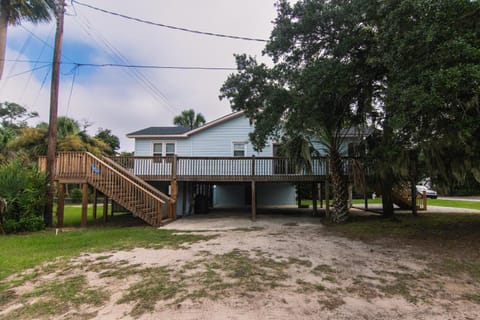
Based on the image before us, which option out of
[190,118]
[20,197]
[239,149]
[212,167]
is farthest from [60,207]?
[190,118]

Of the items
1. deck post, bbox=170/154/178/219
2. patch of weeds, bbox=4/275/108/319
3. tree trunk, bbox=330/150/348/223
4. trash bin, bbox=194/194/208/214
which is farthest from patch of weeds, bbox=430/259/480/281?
trash bin, bbox=194/194/208/214

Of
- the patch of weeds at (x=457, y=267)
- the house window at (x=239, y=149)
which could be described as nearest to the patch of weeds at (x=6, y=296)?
the patch of weeds at (x=457, y=267)

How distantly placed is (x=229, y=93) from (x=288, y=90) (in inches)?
93.8

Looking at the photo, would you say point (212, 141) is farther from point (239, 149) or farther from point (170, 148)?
point (170, 148)

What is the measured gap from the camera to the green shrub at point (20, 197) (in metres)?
8.01

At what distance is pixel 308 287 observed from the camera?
3.63 m

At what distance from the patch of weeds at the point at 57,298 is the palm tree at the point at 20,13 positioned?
33.5ft

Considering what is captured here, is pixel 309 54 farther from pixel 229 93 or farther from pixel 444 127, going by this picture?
pixel 444 127

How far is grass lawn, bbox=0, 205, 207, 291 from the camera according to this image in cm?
509

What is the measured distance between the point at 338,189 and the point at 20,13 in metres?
13.9

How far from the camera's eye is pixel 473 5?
4305mm

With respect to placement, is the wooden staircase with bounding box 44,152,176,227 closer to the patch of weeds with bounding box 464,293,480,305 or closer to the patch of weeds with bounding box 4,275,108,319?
the patch of weeds with bounding box 4,275,108,319

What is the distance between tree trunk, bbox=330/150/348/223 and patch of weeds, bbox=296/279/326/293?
20.7 feet

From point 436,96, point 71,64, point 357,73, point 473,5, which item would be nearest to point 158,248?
point 436,96
